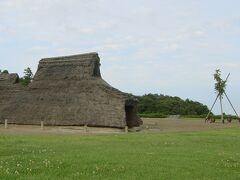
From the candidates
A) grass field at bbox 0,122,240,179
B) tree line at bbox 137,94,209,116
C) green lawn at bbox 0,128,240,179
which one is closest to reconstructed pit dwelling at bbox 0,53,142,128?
grass field at bbox 0,122,240,179

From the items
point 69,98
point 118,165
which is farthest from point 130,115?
point 118,165

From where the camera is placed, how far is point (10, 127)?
40.0 meters

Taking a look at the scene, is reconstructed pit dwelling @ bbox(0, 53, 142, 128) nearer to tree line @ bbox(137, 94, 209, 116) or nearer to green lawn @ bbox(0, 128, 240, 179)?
green lawn @ bbox(0, 128, 240, 179)

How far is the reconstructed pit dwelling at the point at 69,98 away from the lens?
37.0m

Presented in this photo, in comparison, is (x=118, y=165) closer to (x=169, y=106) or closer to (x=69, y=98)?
(x=69, y=98)

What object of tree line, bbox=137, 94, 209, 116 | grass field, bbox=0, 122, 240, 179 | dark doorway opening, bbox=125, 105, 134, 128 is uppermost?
tree line, bbox=137, 94, 209, 116

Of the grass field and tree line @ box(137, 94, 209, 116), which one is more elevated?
tree line @ box(137, 94, 209, 116)

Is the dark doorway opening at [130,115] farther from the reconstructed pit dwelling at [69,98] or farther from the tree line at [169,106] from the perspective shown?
the tree line at [169,106]

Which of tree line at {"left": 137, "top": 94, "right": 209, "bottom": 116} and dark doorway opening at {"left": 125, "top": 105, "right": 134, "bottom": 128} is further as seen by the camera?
tree line at {"left": 137, "top": 94, "right": 209, "bottom": 116}

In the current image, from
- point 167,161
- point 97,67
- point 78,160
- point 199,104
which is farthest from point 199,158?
point 199,104

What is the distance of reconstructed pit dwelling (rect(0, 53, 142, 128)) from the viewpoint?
37000mm

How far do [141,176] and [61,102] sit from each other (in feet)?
93.2

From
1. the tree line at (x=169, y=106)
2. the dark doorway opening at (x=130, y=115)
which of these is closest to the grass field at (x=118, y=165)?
the dark doorway opening at (x=130, y=115)

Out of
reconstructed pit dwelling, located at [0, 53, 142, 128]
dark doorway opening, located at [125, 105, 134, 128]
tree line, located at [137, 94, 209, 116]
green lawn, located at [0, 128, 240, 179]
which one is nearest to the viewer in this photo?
green lawn, located at [0, 128, 240, 179]
